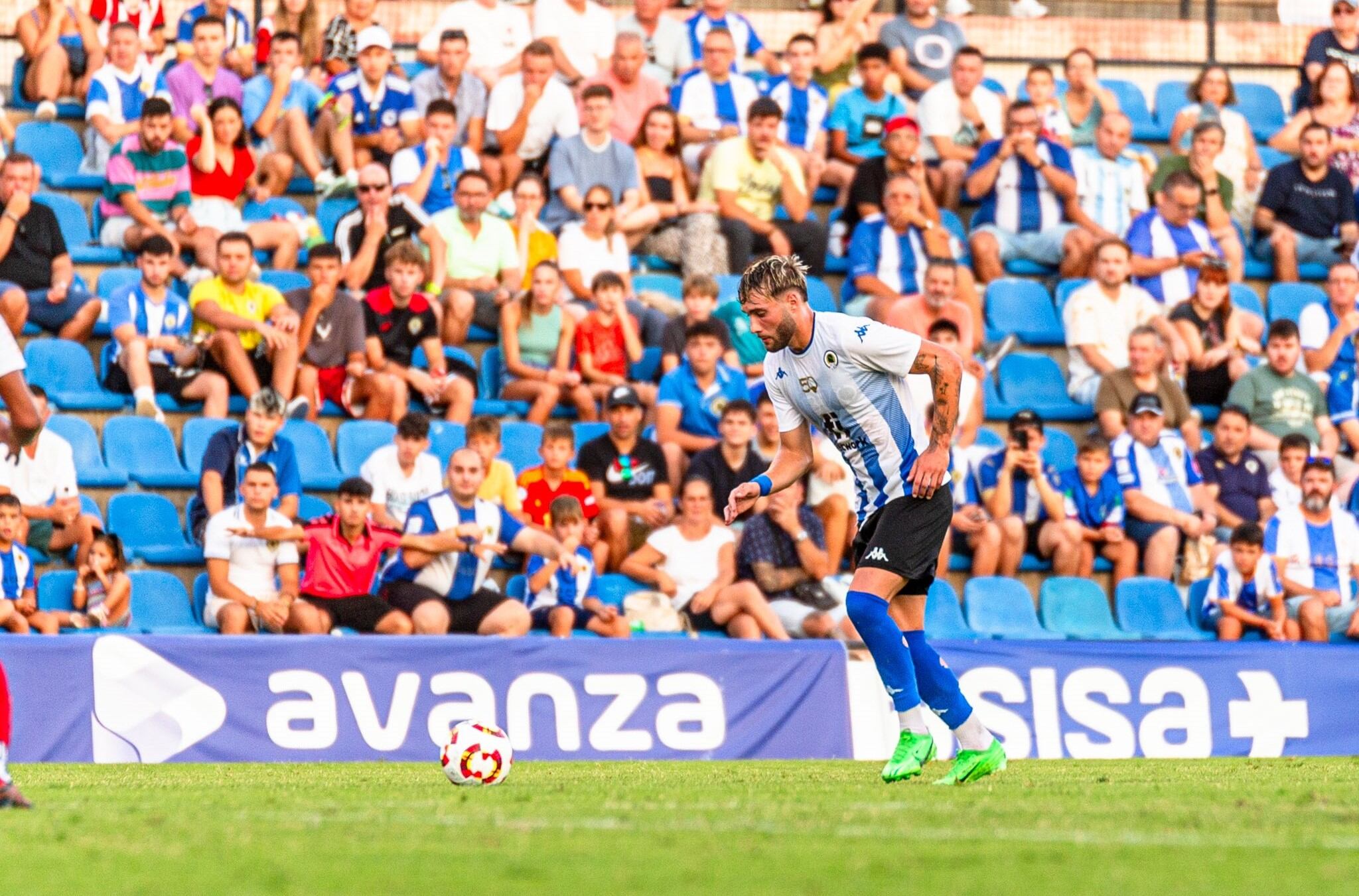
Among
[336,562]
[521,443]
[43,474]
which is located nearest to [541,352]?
[521,443]

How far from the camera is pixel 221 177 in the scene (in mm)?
16078

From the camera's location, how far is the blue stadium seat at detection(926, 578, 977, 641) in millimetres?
14586

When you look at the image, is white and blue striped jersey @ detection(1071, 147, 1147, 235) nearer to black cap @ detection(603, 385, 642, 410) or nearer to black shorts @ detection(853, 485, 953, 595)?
black cap @ detection(603, 385, 642, 410)

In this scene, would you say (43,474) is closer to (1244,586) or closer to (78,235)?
(78,235)

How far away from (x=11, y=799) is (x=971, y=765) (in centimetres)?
401

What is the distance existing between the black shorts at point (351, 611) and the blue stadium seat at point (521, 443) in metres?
2.30

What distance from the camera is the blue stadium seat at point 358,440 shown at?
14781 mm

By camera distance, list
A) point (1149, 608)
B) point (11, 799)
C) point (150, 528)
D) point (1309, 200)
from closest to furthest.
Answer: point (11, 799), point (150, 528), point (1149, 608), point (1309, 200)

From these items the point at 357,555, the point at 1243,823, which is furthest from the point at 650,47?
the point at 1243,823

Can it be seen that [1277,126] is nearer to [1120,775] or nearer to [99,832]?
[1120,775]

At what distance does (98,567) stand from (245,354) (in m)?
2.37

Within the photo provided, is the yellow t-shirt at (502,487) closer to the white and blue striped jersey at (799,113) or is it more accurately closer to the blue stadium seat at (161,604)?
the blue stadium seat at (161,604)

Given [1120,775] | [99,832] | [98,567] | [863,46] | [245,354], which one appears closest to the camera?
[99,832]

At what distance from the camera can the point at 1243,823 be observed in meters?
6.50
